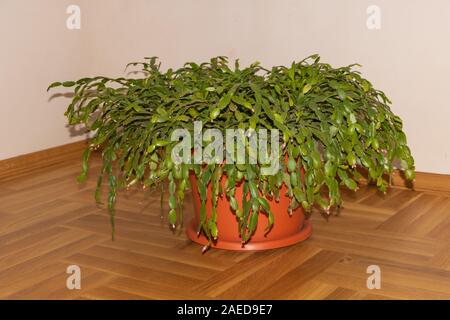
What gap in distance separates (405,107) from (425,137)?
142mm

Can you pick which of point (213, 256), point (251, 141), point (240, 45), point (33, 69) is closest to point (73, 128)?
point (33, 69)

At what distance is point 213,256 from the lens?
2203 mm

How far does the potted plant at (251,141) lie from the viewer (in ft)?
6.53

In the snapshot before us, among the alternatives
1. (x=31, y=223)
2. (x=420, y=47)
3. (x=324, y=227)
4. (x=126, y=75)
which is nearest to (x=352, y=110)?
(x=324, y=227)

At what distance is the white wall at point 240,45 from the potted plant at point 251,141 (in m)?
0.60

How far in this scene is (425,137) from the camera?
112 inches

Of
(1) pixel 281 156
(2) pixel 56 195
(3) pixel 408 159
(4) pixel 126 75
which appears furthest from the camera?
(4) pixel 126 75

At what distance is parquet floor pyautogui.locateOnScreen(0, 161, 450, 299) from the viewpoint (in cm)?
196

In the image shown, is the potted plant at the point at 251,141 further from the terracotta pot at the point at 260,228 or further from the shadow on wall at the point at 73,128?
the shadow on wall at the point at 73,128

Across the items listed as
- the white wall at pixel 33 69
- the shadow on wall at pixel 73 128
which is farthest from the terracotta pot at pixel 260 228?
the shadow on wall at pixel 73 128

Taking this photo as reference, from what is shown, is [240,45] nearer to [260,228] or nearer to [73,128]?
[73,128]

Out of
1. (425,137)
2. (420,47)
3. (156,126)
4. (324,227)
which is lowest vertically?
(324,227)

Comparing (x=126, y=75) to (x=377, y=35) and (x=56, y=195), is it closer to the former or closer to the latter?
(x=56, y=195)

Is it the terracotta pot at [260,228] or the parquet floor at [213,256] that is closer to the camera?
the parquet floor at [213,256]
